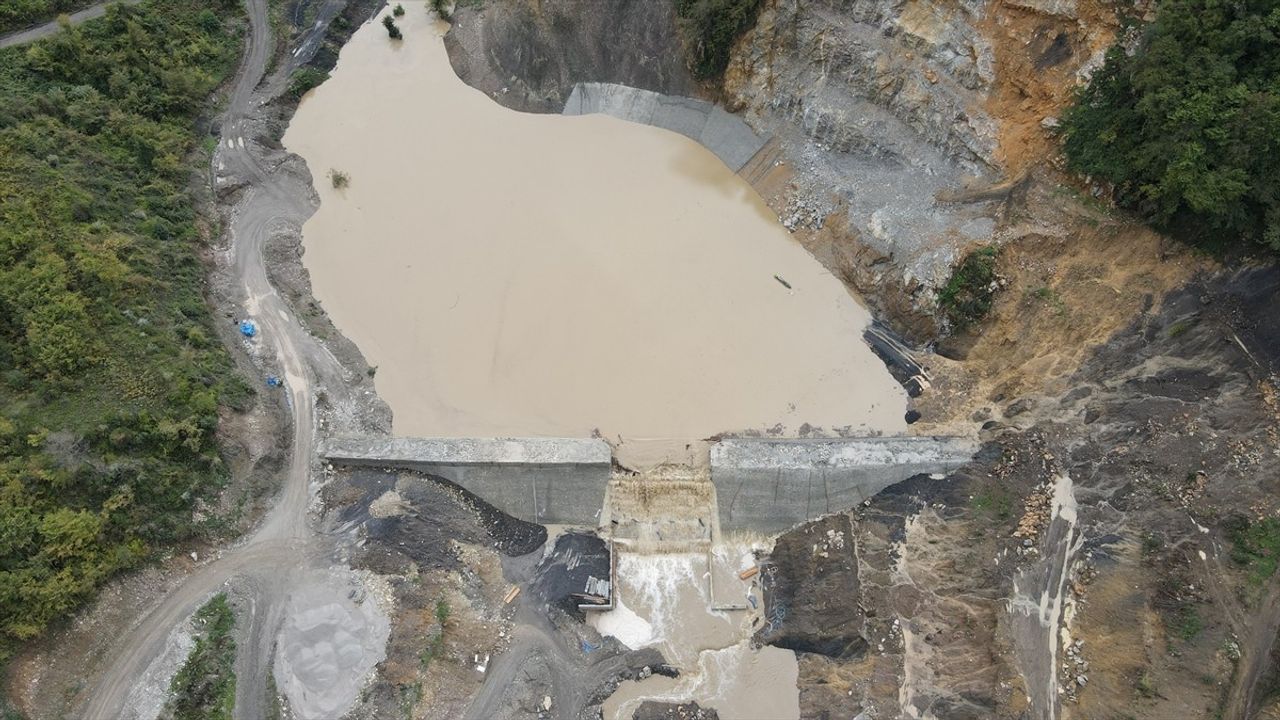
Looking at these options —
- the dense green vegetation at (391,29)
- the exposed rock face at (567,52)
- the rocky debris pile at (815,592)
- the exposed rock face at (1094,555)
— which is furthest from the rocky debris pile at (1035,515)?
the dense green vegetation at (391,29)

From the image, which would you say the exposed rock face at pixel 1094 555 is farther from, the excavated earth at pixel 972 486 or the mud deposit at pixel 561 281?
the mud deposit at pixel 561 281

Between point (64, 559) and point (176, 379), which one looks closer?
point (64, 559)

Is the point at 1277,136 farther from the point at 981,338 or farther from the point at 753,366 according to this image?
the point at 753,366

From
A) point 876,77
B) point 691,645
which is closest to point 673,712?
point 691,645

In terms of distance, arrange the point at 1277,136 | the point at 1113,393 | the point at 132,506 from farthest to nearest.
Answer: the point at 1113,393 → the point at 132,506 → the point at 1277,136

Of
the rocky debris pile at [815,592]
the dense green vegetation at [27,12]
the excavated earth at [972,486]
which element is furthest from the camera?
the dense green vegetation at [27,12]

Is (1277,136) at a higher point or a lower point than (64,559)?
higher

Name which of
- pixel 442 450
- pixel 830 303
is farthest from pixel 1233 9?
pixel 442 450
